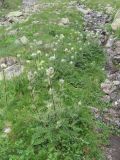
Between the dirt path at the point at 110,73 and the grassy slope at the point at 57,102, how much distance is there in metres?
0.38

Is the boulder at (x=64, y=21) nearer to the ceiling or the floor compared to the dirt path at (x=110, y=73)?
nearer to the floor

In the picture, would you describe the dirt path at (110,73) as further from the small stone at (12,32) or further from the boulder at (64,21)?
the small stone at (12,32)

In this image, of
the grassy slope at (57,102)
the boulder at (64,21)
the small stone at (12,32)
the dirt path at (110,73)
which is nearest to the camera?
the grassy slope at (57,102)

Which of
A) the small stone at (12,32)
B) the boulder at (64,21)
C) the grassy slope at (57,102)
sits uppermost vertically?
the grassy slope at (57,102)

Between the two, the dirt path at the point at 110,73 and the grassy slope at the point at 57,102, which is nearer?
the grassy slope at the point at 57,102

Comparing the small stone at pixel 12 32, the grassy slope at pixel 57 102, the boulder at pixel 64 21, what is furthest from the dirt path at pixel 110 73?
the small stone at pixel 12 32

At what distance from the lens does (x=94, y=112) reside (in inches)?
564

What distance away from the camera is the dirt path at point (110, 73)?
42.6 ft

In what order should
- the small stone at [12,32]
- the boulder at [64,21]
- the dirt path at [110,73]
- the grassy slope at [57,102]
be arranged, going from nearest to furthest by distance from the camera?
the grassy slope at [57,102]
the dirt path at [110,73]
the small stone at [12,32]
the boulder at [64,21]

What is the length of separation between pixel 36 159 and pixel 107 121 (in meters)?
3.56

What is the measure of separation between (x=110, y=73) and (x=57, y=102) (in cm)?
549

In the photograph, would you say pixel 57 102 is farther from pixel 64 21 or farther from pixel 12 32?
pixel 64 21

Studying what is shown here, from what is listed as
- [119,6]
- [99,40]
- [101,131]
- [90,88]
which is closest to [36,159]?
[101,131]

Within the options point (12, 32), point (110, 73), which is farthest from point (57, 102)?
point (12, 32)
